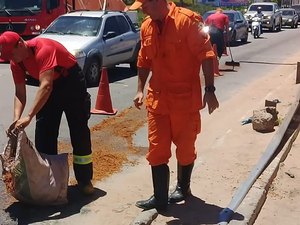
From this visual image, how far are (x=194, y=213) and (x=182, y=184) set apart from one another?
1.07ft

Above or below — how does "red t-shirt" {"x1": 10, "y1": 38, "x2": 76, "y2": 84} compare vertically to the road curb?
above

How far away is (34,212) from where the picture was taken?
4.90m

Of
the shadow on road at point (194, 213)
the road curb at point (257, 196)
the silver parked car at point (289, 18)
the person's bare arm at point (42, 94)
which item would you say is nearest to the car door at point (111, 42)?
the road curb at point (257, 196)

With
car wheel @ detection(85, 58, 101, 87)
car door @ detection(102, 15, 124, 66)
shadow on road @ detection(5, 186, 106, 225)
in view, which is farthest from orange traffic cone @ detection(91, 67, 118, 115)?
shadow on road @ detection(5, 186, 106, 225)

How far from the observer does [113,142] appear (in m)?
7.55

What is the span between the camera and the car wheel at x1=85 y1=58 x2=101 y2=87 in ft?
40.8

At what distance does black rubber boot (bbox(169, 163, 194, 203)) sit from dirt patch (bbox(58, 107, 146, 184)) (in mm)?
1167

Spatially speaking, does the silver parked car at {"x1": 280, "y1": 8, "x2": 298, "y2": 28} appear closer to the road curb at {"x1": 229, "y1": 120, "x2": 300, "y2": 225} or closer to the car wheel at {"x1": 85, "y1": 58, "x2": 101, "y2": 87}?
the car wheel at {"x1": 85, "y1": 58, "x2": 101, "y2": 87}

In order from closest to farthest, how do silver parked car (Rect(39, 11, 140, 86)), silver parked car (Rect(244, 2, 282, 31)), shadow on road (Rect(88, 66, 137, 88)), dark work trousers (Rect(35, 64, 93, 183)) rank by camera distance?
1. dark work trousers (Rect(35, 64, 93, 183))
2. silver parked car (Rect(39, 11, 140, 86))
3. shadow on road (Rect(88, 66, 137, 88))
4. silver parked car (Rect(244, 2, 282, 31))

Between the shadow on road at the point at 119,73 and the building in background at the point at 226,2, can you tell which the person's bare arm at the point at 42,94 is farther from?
the building in background at the point at 226,2

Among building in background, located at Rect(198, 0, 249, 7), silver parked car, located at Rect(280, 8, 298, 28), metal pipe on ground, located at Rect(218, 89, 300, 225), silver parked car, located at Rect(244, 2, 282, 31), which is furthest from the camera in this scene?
building in background, located at Rect(198, 0, 249, 7)

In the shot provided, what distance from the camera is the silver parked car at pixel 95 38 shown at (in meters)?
12.4

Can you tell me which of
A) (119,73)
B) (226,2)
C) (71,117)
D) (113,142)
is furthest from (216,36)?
(226,2)

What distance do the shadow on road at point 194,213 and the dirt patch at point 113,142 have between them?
127 centimetres
